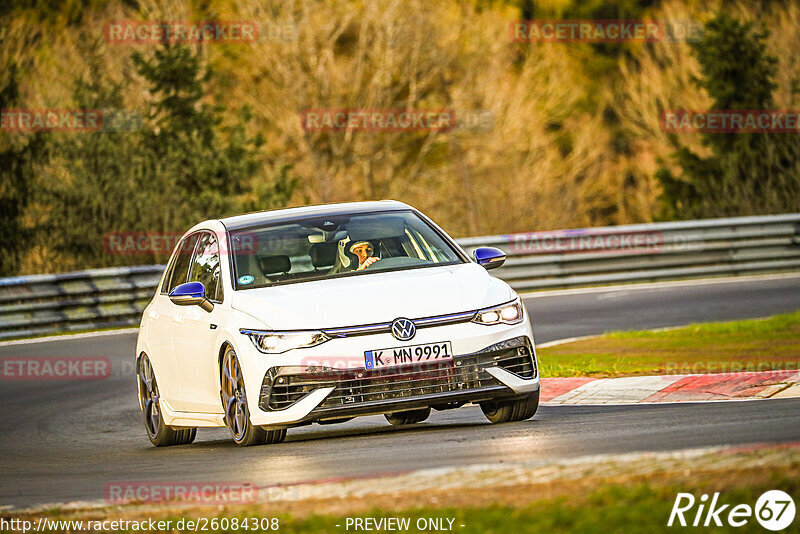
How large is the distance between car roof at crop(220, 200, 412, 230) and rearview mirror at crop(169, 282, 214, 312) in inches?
27.5

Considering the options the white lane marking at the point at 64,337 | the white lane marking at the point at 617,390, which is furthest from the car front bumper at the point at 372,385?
the white lane marking at the point at 64,337

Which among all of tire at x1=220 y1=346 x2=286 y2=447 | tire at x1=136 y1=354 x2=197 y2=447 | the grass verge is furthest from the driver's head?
the grass verge

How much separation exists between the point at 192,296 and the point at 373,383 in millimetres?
1644

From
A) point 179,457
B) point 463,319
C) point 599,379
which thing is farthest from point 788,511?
point 599,379

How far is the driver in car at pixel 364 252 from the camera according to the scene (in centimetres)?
1033

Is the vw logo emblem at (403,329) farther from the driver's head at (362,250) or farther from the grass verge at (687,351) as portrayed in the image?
the grass verge at (687,351)

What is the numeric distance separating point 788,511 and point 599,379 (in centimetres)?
709

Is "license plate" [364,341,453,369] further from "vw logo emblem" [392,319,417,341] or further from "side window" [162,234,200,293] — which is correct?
"side window" [162,234,200,293]

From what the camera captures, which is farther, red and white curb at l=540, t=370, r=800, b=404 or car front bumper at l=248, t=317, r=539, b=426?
red and white curb at l=540, t=370, r=800, b=404

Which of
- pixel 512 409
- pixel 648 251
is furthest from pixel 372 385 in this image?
pixel 648 251

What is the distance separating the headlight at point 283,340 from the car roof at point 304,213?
1523 millimetres

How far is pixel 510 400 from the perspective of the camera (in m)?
9.95

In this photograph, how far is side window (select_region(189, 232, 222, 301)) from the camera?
413 inches

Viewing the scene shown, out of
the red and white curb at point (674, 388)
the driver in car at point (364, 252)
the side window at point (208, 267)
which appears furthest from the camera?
the red and white curb at point (674, 388)
